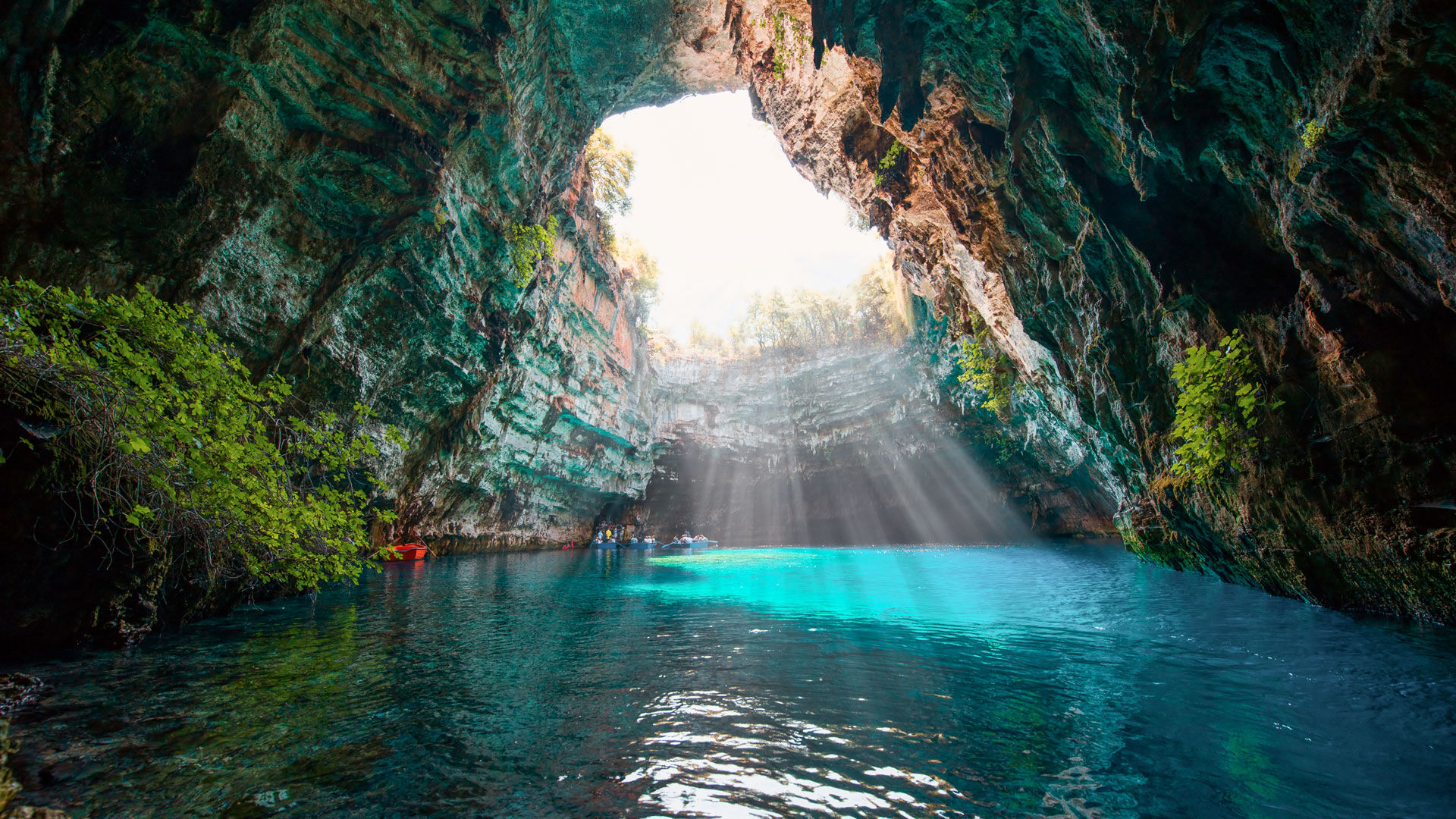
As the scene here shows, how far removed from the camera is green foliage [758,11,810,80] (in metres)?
13.4

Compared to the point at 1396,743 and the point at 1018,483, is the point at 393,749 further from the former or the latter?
the point at 1018,483

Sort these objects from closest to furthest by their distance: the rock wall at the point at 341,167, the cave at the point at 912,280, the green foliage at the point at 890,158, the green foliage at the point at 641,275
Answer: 1. the cave at the point at 912,280
2. the rock wall at the point at 341,167
3. the green foliage at the point at 890,158
4. the green foliage at the point at 641,275

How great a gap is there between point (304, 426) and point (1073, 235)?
1238 cm

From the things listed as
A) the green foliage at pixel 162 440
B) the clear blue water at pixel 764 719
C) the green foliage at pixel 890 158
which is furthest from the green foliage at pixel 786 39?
the clear blue water at pixel 764 719

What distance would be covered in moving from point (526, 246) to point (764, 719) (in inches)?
600

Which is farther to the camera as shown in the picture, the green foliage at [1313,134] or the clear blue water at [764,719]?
the green foliage at [1313,134]

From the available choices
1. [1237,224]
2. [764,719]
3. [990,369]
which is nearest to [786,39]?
[1237,224]

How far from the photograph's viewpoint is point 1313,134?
4574 mm

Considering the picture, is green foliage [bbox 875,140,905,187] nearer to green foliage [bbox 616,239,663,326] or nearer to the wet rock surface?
the wet rock surface

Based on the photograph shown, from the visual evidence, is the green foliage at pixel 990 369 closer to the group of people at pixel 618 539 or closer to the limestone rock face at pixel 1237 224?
the limestone rock face at pixel 1237 224

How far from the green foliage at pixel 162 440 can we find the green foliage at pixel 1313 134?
9.50 m

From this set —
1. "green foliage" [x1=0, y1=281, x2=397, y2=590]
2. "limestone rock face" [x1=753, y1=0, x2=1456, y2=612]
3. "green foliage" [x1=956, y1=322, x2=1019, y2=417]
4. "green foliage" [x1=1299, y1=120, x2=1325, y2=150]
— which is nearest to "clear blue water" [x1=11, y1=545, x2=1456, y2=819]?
"green foliage" [x1=0, y1=281, x2=397, y2=590]

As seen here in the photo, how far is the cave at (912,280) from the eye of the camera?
3.24 m

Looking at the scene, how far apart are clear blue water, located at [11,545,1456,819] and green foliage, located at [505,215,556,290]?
1109 cm
